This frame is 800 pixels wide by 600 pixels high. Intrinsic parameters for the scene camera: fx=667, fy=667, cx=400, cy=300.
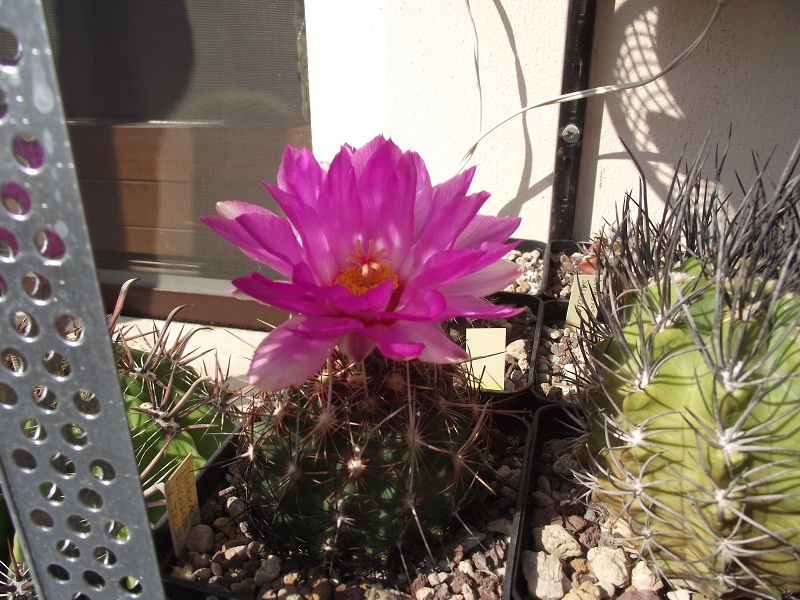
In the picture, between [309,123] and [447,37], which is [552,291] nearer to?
[447,37]

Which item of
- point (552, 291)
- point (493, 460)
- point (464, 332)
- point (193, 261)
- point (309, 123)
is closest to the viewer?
point (493, 460)

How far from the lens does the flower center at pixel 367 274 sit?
49 centimetres

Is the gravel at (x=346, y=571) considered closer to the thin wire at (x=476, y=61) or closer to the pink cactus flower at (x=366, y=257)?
the pink cactus flower at (x=366, y=257)

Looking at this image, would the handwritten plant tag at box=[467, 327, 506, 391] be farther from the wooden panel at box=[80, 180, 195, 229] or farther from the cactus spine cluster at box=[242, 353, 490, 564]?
the wooden panel at box=[80, 180, 195, 229]

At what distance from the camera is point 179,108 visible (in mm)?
1506

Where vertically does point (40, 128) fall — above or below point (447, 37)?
below

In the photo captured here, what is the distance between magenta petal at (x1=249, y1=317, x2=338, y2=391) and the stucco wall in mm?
914

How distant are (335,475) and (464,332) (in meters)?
0.34

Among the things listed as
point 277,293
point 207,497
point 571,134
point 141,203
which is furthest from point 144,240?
point 277,293

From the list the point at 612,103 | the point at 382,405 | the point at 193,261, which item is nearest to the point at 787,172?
the point at 382,405

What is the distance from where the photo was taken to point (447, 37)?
4.01 feet

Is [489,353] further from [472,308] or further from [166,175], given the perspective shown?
[166,175]

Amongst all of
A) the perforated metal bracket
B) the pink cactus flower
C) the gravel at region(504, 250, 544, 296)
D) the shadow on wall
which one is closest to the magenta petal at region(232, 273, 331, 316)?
the pink cactus flower

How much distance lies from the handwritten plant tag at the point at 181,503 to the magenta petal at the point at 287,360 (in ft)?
0.60
